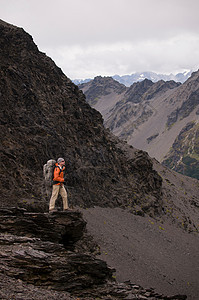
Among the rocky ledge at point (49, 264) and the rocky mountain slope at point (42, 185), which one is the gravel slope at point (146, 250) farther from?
the rocky ledge at point (49, 264)

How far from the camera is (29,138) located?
33.7 meters

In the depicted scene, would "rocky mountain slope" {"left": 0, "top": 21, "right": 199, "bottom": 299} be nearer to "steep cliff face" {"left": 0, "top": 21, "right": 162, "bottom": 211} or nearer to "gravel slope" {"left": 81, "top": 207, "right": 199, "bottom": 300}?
"steep cliff face" {"left": 0, "top": 21, "right": 162, "bottom": 211}

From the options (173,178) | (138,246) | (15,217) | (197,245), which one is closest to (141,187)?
(197,245)

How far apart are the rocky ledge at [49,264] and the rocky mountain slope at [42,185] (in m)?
0.05

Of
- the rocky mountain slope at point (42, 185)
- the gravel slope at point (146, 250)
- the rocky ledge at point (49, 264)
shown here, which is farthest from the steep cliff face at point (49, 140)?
the rocky ledge at point (49, 264)

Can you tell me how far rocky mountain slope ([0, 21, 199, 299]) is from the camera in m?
13.9

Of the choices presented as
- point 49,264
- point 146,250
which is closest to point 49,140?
point 146,250

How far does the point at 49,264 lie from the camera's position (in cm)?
1364

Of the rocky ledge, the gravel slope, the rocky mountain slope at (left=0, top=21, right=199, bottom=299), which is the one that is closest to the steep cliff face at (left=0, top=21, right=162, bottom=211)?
the rocky mountain slope at (left=0, top=21, right=199, bottom=299)

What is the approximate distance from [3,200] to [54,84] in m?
24.4

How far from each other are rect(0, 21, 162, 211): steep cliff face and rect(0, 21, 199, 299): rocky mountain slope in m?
0.12

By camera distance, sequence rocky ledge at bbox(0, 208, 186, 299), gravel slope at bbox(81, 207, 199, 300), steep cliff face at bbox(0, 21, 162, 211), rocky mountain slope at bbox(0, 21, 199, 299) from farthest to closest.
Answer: steep cliff face at bbox(0, 21, 162, 211) → gravel slope at bbox(81, 207, 199, 300) → rocky mountain slope at bbox(0, 21, 199, 299) → rocky ledge at bbox(0, 208, 186, 299)

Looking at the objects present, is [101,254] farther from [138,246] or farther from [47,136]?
[47,136]

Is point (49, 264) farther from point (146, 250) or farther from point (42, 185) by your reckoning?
point (146, 250)
